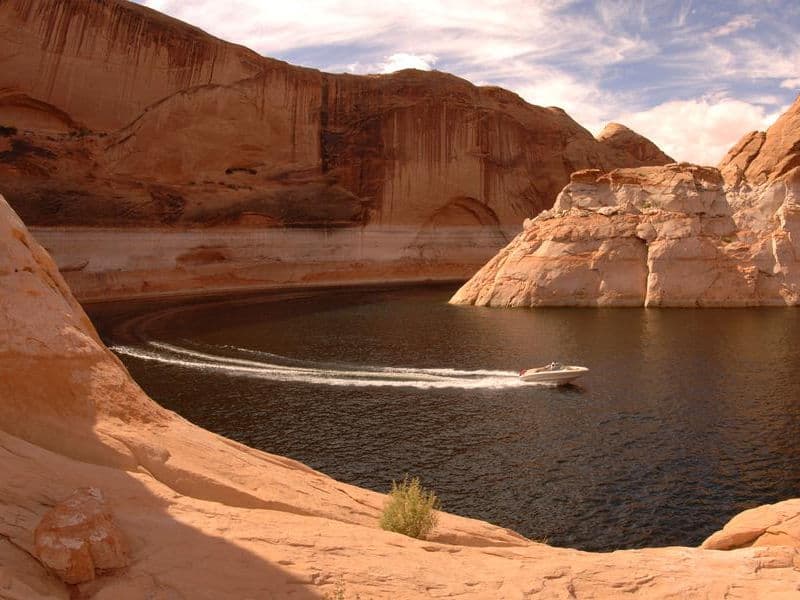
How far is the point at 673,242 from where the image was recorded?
156 ft

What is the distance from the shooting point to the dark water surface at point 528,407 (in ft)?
53.7

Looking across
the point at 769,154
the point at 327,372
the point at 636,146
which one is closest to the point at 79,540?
the point at 327,372

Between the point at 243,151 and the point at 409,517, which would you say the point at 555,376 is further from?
the point at 243,151

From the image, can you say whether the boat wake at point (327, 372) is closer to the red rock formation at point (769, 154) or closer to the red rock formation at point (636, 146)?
the red rock formation at point (769, 154)

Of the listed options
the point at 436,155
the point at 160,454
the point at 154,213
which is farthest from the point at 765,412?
the point at 436,155

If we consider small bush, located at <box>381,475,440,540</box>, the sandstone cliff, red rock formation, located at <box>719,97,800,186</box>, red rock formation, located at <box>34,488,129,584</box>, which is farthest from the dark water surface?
red rock formation, located at <box>719,97,800,186</box>

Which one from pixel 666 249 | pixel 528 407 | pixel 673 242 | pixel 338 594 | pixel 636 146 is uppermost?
pixel 636 146

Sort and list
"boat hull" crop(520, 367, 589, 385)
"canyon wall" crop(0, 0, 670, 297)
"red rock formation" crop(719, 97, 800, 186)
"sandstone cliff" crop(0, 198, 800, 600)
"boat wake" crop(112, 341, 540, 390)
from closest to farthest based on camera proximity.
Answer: "sandstone cliff" crop(0, 198, 800, 600), "boat hull" crop(520, 367, 589, 385), "boat wake" crop(112, 341, 540, 390), "red rock formation" crop(719, 97, 800, 186), "canyon wall" crop(0, 0, 670, 297)

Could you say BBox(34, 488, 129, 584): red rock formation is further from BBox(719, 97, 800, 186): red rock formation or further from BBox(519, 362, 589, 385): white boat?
BBox(719, 97, 800, 186): red rock formation

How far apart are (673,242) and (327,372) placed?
28.8 metres

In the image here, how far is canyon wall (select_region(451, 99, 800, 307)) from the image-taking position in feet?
154

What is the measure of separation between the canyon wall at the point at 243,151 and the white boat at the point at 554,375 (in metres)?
42.2

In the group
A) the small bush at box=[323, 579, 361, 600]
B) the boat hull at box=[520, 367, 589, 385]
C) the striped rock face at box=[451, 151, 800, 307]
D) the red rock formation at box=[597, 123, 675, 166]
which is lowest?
the small bush at box=[323, 579, 361, 600]

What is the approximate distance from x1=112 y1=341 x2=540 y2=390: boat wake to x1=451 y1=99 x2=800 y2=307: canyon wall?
67.4 ft
